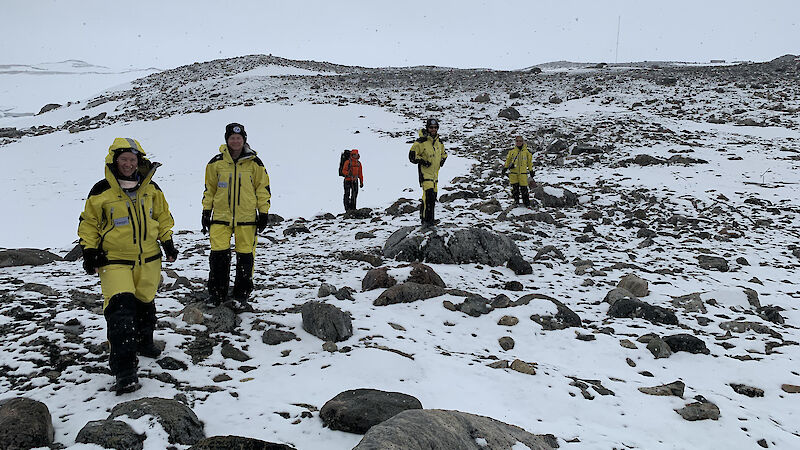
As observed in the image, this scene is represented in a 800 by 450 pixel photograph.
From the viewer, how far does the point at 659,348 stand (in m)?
5.55

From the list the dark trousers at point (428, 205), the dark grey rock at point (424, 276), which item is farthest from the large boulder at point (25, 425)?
the dark trousers at point (428, 205)

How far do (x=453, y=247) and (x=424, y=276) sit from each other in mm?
1608

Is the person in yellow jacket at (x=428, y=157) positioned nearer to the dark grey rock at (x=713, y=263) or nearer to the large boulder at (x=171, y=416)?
the dark grey rock at (x=713, y=263)

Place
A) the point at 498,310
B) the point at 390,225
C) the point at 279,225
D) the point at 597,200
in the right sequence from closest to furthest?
the point at 498,310, the point at 390,225, the point at 279,225, the point at 597,200

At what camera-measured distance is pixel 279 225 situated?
12.4m

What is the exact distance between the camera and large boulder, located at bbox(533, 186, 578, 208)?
13.2 meters

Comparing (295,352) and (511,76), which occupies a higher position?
(511,76)

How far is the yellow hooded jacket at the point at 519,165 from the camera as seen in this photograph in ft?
41.4

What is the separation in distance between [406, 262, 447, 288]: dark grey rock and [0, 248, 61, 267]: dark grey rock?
255 inches

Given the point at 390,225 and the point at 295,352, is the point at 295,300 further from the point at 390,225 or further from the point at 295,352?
the point at 390,225

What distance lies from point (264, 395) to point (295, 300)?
8.72 ft

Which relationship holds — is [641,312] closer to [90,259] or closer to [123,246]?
[123,246]

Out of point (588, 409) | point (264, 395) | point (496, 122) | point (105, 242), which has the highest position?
point (496, 122)

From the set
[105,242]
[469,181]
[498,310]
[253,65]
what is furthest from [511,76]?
[105,242]
